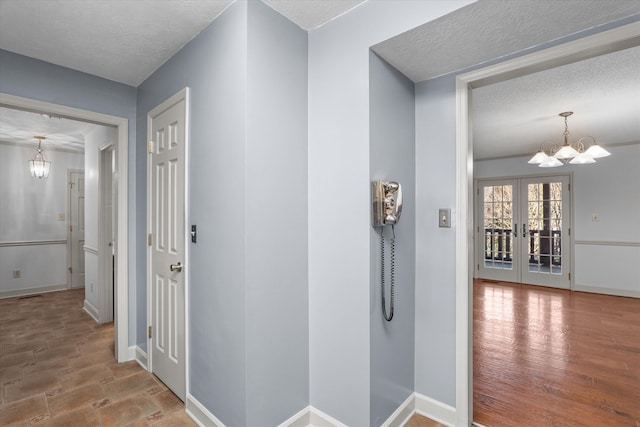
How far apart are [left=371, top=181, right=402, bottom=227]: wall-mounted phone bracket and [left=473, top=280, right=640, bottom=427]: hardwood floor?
1.48m

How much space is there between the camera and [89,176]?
4148 mm

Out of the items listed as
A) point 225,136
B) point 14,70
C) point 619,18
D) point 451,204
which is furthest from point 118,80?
point 619,18

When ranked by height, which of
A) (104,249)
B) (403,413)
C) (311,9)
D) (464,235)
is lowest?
(403,413)

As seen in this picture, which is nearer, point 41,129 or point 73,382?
point 73,382

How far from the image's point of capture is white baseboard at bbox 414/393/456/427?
1.96 meters

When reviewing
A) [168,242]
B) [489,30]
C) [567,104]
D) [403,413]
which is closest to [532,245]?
[567,104]

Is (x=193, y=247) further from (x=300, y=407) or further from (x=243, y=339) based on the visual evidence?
(x=300, y=407)

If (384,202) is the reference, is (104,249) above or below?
below

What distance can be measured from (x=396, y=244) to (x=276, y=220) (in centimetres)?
75

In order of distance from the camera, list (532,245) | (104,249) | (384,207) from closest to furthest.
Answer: (384,207) → (104,249) → (532,245)

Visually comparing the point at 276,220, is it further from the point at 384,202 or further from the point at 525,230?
the point at 525,230

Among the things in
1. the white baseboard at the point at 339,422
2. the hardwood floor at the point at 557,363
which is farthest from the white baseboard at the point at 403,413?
the hardwood floor at the point at 557,363

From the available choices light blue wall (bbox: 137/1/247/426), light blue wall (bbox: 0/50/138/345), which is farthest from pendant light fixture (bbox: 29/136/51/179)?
light blue wall (bbox: 137/1/247/426)

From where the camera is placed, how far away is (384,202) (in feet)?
5.62
